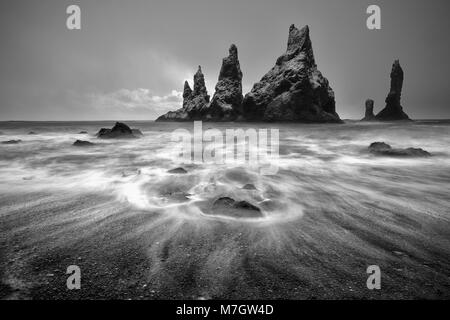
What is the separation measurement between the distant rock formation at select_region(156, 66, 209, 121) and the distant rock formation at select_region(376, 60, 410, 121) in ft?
207

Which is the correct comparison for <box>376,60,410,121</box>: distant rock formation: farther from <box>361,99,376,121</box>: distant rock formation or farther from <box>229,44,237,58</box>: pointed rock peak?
<box>229,44,237,58</box>: pointed rock peak

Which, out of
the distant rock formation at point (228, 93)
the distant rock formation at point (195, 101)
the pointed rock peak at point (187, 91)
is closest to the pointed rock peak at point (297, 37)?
the distant rock formation at point (228, 93)

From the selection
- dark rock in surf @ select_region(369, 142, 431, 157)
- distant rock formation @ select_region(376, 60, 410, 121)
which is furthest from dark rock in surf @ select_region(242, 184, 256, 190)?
distant rock formation @ select_region(376, 60, 410, 121)

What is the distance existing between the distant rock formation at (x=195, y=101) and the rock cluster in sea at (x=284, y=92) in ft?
27.5

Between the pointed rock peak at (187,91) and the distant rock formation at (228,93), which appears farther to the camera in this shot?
the pointed rock peak at (187,91)

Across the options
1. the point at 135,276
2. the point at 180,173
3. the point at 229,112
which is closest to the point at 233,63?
the point at 229,112

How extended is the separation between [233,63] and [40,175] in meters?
77.0

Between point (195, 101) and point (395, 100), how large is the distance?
7039 centimetres

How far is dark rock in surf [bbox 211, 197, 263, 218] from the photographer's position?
367cm

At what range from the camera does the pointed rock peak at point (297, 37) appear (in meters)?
58.3

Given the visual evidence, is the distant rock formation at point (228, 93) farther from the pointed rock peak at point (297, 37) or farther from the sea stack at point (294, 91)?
the pointed rock peak at point (297, 37)

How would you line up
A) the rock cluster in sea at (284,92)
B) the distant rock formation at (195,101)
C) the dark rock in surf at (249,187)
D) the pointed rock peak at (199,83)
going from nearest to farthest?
the dark rock in surf at (249,187) < the rock cluster in sea at (284,92) < the distant rock formation at (195,101) < the pointed rock peak at (199,83)
